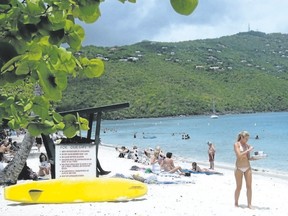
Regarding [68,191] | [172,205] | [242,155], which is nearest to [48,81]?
[242,155]

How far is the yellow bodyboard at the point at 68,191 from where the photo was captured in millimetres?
10531

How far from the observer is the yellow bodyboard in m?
10.5

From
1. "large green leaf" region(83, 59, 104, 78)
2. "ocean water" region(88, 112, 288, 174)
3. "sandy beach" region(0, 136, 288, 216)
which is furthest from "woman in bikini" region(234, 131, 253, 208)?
"ocean water" region(88, 112, 288, 174)

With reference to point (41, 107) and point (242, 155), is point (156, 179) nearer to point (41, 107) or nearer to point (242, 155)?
point (242, 155)

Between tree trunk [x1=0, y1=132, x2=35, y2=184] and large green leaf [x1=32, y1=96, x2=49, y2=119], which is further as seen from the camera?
tree trunk [x1=0, y1=132, x2=35, y2=184]

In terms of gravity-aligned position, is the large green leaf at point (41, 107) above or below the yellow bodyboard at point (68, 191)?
above

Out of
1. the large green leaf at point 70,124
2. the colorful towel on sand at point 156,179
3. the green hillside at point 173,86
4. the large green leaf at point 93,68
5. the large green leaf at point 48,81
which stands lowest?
the colorful towel on sand at point 156,179

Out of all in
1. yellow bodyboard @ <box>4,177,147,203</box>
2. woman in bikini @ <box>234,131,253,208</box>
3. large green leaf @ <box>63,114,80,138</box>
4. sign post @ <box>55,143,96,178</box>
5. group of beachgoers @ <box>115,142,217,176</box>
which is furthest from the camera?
group of beachgoers @ <box>115,142,217,176</box>

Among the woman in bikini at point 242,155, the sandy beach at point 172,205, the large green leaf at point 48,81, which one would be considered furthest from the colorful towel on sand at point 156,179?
the large green leaf at point 48,81

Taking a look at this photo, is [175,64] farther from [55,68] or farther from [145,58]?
[55,68]

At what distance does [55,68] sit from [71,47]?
212 mm

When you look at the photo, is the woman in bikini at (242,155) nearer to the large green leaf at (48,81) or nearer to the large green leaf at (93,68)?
the large green leaf at (93,68)

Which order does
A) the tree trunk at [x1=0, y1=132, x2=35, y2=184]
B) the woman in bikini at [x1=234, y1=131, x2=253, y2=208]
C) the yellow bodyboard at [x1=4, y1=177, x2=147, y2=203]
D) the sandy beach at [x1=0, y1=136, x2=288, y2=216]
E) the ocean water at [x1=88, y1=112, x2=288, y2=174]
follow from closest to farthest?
the woman in bikini at [x1=234, y1=131, x2=253, y2=208], the sandy beach at [x1=0, y1=136, x2=288, y2=216], the yellow bodyboard at [x1=4, y1=177, x2=147, y2=203], the tree trunk at [x1=0, y1=132, x2=35, y2=184], the ocean water at [x1=88, y1=112, x2=288, y2=174]

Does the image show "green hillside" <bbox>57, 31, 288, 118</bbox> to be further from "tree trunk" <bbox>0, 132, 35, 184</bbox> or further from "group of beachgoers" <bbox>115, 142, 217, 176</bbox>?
"tree trunk" <bbox>0, 132, 35, 184</bbox>
